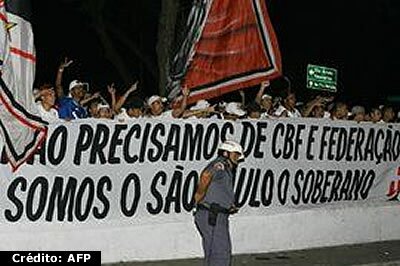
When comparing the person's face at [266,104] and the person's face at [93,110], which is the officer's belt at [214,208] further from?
the person's face at [266,104]

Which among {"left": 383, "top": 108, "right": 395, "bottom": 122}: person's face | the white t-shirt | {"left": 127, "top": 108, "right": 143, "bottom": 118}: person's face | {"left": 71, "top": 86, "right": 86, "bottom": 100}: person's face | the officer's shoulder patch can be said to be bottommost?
{"left": 383, "top": 108, "right": 395, "bottom": 122}: person's face

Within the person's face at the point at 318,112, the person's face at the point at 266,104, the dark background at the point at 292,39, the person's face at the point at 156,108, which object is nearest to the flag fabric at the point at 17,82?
the person's face at the point at 156,108

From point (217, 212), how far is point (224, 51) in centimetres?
390

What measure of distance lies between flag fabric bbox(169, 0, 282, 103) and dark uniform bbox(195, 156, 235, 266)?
2928 mm

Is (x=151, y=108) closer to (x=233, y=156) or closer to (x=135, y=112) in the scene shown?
(x=135, y=112)

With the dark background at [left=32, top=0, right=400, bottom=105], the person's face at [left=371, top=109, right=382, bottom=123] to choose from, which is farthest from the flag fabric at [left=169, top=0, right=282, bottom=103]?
the dark background at [left=32, top=0, right=400, bottom=105]

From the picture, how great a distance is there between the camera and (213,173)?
888 cm

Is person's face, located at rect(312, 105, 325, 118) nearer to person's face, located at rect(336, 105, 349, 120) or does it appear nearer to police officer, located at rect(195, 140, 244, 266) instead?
person's face, located at rect(336, 105, 349, 120)

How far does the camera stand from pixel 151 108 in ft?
36.2

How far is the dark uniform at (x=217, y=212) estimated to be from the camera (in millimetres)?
8898

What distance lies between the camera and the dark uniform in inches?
350

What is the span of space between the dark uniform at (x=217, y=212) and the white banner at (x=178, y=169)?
6.03 feet

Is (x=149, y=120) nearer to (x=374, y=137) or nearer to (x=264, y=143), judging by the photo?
(x=264, y=143)

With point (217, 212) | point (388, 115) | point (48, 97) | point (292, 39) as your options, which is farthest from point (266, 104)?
point (292, 39)
